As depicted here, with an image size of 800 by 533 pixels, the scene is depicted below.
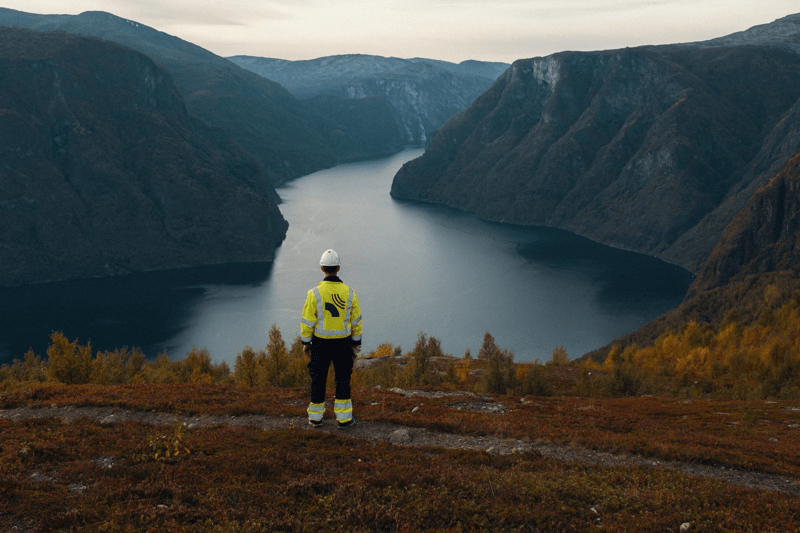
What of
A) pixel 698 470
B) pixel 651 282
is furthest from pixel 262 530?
pixel 651 282

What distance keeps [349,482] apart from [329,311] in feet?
16.3

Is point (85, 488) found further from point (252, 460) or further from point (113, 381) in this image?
point (113, 381)

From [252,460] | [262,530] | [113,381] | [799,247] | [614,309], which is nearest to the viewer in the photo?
[262,530]

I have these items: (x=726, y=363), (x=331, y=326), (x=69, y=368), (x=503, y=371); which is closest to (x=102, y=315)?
(x=69, y=368)

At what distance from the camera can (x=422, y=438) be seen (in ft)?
60.4

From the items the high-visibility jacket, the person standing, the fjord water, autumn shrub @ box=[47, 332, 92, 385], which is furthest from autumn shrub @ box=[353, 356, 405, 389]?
the fjord water

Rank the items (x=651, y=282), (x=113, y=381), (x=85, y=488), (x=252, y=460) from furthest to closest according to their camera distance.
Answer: (x=651, y=282) → (x=113, y=381) → (x=252, y=460) → (x=85, y=488)

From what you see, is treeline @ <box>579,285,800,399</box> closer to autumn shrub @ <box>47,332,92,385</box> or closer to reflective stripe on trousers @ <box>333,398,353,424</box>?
reflective stripe on trousers @ <box>333,398,353,424</box>

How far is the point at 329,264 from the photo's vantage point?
1653 centimetres

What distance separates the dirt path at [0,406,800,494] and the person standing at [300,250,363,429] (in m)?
2.06

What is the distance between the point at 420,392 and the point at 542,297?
150 m

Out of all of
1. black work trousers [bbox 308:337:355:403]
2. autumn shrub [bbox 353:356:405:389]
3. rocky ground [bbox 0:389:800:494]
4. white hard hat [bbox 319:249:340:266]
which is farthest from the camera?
autumn shrub [bbox 353:356:405:389]

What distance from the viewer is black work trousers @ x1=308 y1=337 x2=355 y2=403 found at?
16.9m

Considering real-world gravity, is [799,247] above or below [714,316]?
above
